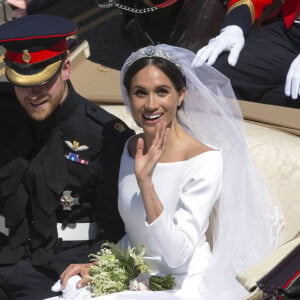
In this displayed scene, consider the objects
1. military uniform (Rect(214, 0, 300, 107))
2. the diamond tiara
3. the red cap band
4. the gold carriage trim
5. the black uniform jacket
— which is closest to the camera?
the diamond tiara

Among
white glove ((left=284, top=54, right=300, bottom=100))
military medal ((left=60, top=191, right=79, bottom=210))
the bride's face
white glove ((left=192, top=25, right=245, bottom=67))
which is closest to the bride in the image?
the bride's face

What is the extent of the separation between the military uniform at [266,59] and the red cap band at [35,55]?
4.46ft

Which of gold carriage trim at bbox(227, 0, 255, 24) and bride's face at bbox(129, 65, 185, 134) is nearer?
bride's face at bbox(129, 65, 185, 134)

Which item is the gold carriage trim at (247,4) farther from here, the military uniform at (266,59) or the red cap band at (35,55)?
the red cap band at (35,55)

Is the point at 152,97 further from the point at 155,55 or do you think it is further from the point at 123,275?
the point at 123,275

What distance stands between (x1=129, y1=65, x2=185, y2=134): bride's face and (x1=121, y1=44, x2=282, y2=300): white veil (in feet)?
0.26

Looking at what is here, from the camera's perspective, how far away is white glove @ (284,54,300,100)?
377cm

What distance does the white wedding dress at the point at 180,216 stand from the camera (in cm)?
253

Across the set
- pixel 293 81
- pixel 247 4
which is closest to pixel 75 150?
pixel 293 81

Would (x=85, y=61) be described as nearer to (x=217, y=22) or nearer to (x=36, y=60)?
(x=217, y=22)

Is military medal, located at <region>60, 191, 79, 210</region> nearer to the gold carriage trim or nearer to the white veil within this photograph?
the white veil

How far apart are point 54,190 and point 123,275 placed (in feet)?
1.41

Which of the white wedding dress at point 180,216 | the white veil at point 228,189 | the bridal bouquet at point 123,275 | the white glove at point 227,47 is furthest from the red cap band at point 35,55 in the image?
the white glove at point 227,47

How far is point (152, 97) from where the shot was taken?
261 cm
